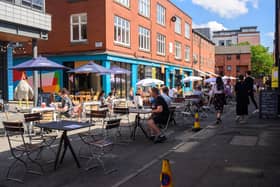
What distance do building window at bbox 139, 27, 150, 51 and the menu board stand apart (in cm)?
1763

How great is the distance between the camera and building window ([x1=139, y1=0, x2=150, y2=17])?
99.8 ft

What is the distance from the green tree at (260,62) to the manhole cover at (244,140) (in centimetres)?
8633

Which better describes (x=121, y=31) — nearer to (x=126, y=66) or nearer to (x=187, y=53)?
(x=126, y=66)

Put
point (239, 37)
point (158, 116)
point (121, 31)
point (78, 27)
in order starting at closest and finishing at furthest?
point (158, 116) → point (78, 27) → point (121, 31) → point (239, 37)

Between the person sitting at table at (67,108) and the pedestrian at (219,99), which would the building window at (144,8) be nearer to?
the person sitting at table at (67,108)

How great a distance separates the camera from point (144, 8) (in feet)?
103

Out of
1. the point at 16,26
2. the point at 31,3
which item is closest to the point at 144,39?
the point at 31,3

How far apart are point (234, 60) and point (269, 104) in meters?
75.5

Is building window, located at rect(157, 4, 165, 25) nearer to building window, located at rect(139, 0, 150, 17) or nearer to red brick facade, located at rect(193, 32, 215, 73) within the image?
building window, located at rect(139, 0, 150, 17)

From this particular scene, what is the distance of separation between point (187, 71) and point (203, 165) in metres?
40.4

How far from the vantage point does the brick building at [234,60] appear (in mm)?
85188

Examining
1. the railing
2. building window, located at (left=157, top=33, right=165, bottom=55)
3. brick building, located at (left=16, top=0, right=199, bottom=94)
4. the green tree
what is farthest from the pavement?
the green tree

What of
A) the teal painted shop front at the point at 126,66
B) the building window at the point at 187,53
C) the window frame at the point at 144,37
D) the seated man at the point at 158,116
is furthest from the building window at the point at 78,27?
the building window at the point at 187,53

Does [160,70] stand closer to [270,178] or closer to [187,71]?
[187,71]
